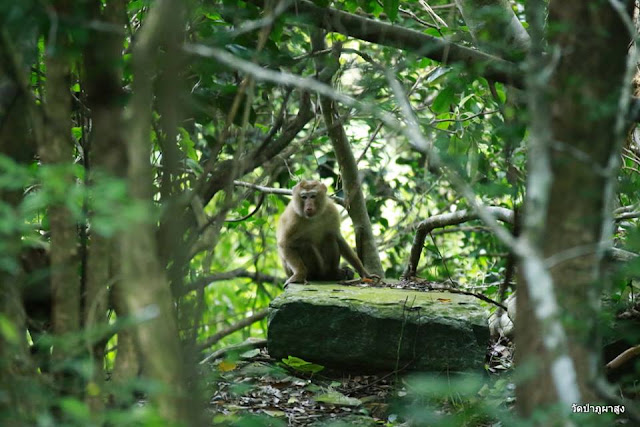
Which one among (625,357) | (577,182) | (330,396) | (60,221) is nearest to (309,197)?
(330,396)

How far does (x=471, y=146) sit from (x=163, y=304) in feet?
16.7

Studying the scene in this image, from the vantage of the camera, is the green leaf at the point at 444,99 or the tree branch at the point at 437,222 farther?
the tree branch at the point at 437,222

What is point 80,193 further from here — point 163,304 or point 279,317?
point 279,317

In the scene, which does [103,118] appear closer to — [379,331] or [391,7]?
[391,7]

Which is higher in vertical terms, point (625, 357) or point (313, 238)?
point (313, 238)

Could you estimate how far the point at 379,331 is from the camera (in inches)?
216

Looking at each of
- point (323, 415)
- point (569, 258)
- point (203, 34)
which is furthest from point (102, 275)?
point (323, 415)

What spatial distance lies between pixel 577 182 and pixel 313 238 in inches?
222

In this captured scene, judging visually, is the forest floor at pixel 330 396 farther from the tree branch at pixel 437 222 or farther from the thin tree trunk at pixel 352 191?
the thin tree trunk at pixel 352 191

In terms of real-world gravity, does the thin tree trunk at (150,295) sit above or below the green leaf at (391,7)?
below

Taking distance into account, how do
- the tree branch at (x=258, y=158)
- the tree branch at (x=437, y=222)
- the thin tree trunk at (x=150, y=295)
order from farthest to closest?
the tree branch at (x=437, y=222) < the tree branch at (x=258, y=158) < the thin tree trunk at (x=150, y=295)

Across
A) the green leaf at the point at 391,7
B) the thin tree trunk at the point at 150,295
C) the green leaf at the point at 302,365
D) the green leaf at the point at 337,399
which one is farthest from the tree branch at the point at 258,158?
the green leaf at the point at 302,365

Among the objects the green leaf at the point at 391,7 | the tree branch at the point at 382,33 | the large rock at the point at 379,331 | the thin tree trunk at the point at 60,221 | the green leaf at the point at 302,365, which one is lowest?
the green leaf at the point at 302,365

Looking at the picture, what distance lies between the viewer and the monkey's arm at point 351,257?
7735mm
